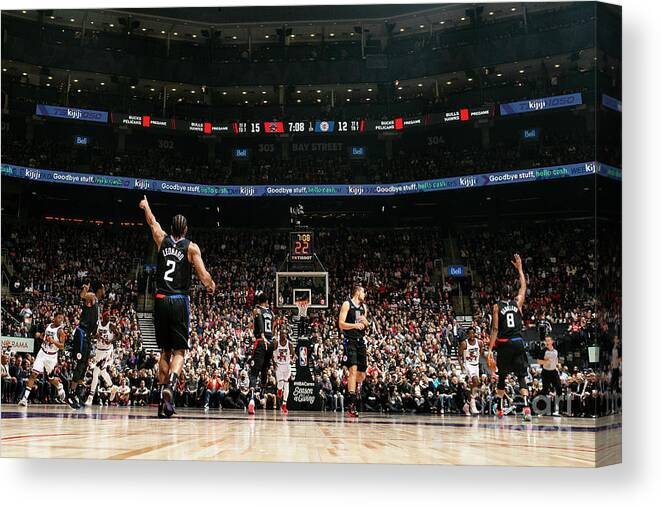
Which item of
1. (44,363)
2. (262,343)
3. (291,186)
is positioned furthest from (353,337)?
(44,363)

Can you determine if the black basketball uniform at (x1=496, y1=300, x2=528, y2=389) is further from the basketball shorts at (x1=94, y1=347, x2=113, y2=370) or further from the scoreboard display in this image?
the basketball shorts at (x1=94, y1=347, x2=113, y2=370)

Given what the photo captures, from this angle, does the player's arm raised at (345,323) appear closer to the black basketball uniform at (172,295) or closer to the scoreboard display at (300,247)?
the black basketball uniform at (172,295)

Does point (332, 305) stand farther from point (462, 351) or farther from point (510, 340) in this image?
point (510, 340)

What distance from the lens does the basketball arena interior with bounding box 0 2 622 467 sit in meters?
14.7

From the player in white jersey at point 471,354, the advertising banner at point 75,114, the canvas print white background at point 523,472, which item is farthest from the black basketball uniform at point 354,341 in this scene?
the advertising banner at point 75,114

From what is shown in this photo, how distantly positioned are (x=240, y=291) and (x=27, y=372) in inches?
179

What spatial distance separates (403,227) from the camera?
59.6 ft

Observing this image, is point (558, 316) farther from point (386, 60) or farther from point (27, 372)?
point (27, 372)

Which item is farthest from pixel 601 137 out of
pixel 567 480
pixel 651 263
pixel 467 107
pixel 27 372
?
pixel 27 372

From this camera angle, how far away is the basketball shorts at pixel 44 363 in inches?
597

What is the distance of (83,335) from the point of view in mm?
15320

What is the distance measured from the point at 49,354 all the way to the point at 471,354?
25.9ft

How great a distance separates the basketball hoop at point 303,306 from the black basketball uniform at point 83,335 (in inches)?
155

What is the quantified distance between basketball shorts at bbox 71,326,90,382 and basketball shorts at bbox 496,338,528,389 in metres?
7.42
